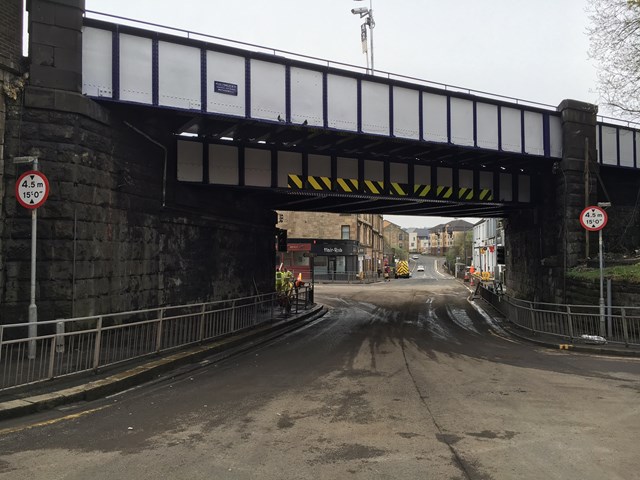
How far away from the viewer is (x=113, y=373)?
8.18 metres

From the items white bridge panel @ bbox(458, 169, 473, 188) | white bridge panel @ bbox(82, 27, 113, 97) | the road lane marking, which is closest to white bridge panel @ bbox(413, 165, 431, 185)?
white bridge panel @ bbox(458, 169, 473, 188)

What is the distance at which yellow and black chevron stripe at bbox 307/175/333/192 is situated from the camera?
53.9ft

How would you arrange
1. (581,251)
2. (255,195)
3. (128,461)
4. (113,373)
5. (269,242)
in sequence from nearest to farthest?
1. (128,461)
2. (113,373)
3. (581,251)
4. (255,195)
5. (269,242)

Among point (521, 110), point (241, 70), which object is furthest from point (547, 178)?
point (241, 70)

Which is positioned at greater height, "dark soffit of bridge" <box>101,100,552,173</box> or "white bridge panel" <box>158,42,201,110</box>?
"white bridge panel" <box>158,42,201,110</box>

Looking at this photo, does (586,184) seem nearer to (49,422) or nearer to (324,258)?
(49,422)

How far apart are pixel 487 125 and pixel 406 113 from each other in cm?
348

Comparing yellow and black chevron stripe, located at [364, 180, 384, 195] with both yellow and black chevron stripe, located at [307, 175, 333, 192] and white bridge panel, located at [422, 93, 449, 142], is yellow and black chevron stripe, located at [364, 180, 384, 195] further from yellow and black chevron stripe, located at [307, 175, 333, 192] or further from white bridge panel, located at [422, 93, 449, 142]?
white bridge panel, located at [422, 93, 449, 142]

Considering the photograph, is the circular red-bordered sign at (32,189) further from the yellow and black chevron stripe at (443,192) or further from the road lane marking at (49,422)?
the yellow and black chevron stripe at (443,192)

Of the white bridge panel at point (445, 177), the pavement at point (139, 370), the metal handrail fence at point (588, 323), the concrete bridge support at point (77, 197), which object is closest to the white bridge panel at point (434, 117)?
the white bridge panel at point (445, 177)

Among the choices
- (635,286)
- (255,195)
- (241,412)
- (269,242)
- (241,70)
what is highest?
(241,70)

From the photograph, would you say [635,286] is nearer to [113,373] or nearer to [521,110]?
[521,110]

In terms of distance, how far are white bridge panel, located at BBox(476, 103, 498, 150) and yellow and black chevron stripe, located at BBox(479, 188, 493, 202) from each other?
8.45ft

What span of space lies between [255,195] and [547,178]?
11898 millimetres
